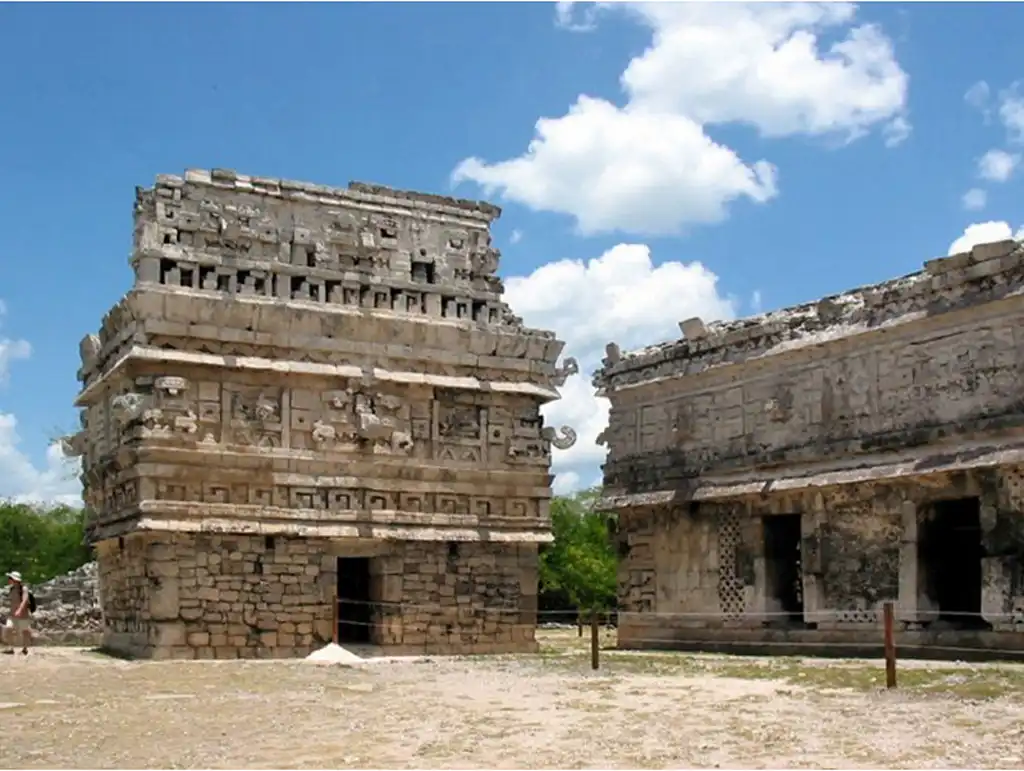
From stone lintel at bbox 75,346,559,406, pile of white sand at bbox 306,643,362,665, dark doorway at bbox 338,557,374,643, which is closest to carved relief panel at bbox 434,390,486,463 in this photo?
stone lintel at bbox 75,346,559,406

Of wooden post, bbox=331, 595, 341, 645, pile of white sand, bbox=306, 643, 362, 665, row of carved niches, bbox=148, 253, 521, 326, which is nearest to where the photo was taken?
pile of white sand, bbox=306, 643, 362, 665

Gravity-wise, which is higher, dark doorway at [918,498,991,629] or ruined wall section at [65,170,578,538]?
ruined wall section at [65,170,578,538]

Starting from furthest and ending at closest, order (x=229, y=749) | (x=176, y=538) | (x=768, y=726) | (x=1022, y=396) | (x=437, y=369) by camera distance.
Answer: (x=437, y=369) < (x=176, y=538) < (x=1022, y=396) < (x=768, y=726) < (x=229, y=749)

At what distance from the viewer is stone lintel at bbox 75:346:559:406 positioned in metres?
16.9

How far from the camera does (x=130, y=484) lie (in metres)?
17.1

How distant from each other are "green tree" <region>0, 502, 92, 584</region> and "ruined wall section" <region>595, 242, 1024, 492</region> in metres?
27.6

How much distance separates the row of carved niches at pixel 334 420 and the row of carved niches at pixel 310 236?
1.90m

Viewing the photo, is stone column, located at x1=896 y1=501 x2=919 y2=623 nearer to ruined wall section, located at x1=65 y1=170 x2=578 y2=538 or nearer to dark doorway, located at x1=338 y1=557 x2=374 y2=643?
ruined wall section, located at x1=65 y1=170 x2=578 y2=538

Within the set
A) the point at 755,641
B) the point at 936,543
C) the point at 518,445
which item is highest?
the point at 518,445

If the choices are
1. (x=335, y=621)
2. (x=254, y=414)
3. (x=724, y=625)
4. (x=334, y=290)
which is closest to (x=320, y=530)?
(x=335, y=621)

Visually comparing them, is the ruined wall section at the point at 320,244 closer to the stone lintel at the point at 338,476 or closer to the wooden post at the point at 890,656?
the stone lintel at the point at 338,476

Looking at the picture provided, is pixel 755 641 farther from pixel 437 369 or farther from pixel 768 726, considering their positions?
pixel 768 726

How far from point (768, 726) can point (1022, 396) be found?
23.3 feet

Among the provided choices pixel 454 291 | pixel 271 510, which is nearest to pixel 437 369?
pixel 454 291
